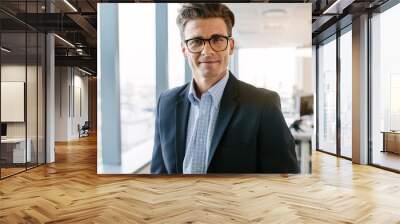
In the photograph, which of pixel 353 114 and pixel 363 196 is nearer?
pixel 363 196

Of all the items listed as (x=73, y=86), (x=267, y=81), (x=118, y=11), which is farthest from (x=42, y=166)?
(x=73, y=86)

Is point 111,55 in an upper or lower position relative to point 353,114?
upper

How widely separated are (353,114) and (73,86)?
12261 millimetres

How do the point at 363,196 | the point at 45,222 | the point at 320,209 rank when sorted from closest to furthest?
the point at 45,222, the point at 320,209, the point at 363,196

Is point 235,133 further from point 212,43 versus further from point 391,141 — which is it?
point 391,141

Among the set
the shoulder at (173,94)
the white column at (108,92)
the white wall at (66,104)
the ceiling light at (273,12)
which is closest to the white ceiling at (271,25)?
the ceiling light at (273,12)

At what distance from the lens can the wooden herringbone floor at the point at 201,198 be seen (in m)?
4.12

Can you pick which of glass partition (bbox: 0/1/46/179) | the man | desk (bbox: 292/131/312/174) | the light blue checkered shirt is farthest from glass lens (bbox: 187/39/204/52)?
glass partition (bbox: 0/1/46/179)

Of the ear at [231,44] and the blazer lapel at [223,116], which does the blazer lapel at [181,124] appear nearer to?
the blazer lapel at [223,116]

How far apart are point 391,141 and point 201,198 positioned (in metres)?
4.39

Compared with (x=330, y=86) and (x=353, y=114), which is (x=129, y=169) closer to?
(x=353, y=114)

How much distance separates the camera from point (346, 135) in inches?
370

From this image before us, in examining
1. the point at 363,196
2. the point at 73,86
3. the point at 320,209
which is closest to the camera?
the point at 320,209

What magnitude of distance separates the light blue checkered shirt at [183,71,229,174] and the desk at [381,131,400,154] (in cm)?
382
